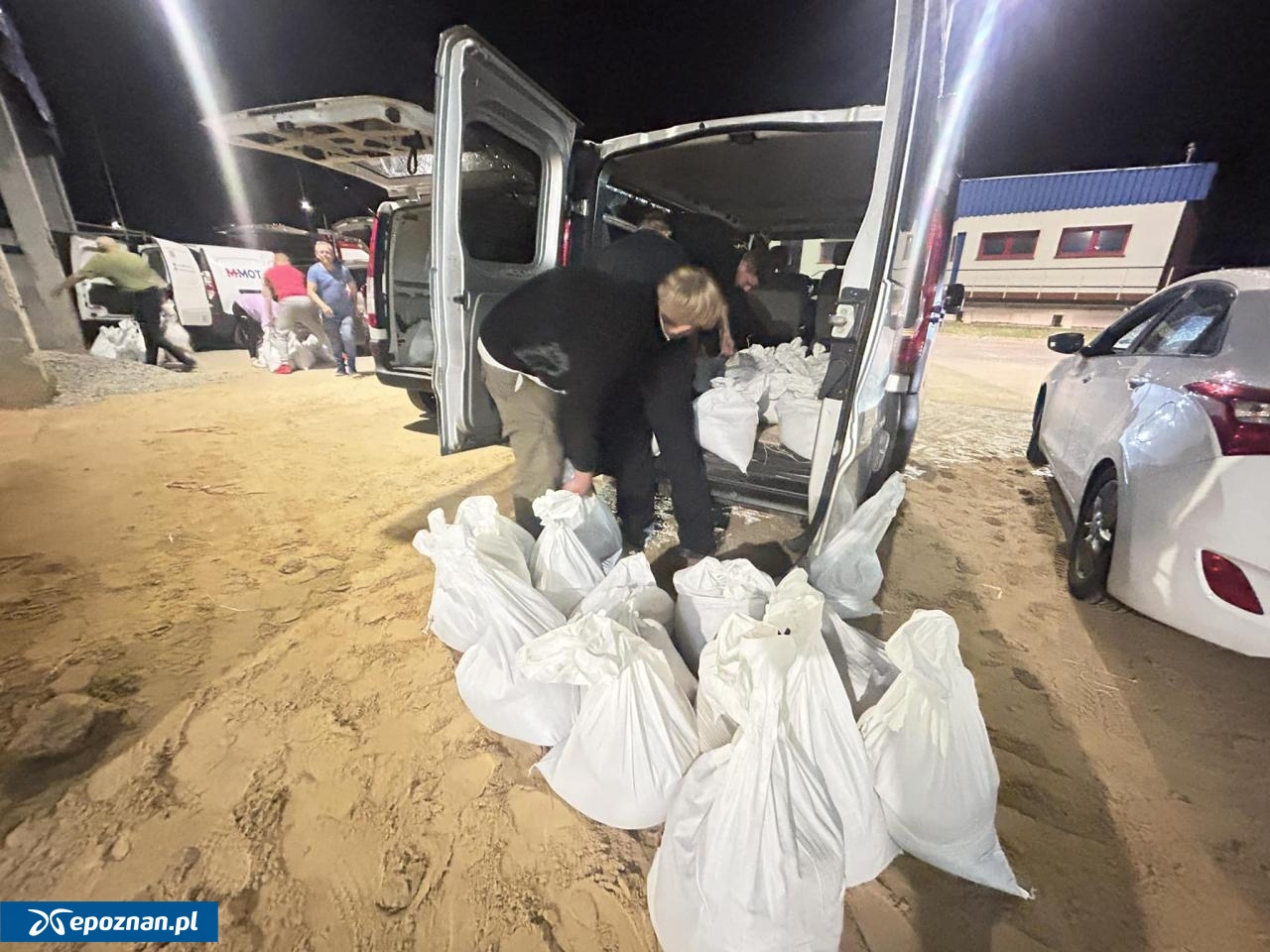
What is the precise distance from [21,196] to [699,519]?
8.87 m

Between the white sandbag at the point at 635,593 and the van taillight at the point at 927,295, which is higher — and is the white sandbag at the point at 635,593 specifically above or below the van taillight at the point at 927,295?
below

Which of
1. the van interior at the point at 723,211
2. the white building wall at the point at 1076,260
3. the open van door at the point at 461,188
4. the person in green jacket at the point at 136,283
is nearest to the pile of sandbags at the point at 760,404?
the van interior at the point at 723,211

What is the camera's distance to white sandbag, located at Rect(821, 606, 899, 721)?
1405 mm

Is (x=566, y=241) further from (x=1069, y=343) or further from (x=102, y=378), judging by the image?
(x=102, y=378)

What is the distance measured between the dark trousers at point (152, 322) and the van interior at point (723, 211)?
3.74 meters

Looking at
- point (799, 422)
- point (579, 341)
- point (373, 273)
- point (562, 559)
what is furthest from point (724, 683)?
point (373, 273)

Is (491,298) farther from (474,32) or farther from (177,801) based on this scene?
(177,801)

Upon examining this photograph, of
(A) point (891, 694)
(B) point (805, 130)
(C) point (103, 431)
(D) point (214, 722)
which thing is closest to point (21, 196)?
(C) point (103, 431)

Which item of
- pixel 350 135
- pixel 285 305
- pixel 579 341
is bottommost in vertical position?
pixel 285 305

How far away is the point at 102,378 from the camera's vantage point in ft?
18.2

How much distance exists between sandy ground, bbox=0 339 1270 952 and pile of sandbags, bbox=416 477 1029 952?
13 centimetres

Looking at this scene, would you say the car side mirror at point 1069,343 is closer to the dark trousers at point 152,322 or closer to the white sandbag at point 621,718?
the white sandbag at point 621,718

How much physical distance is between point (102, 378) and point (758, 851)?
767 centimetres

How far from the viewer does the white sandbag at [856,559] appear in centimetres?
201
